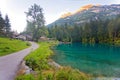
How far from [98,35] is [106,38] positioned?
7.99 meters

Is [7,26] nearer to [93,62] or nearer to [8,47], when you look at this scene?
[8,47]

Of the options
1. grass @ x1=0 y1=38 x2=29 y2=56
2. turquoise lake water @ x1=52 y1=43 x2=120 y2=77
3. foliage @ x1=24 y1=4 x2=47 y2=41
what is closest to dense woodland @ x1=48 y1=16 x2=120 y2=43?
foliage @ x1=24 y1=4 x2=47 y2=41

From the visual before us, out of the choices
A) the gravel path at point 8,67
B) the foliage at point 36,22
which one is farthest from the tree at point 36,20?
the gravel path at point 8,67

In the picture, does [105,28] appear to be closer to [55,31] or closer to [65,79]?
[55,31]

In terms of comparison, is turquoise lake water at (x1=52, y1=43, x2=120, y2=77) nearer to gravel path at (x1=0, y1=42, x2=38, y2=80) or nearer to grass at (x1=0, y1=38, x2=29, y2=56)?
grass at (x1=0, y1=38, x2=29, y2=56)

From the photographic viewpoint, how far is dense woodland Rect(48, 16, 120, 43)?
128 m

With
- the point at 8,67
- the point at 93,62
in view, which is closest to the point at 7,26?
the point at 93,62

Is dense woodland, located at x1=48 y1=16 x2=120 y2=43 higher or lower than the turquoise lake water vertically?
higher

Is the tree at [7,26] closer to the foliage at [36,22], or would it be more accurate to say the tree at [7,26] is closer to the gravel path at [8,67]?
the foliage at [36,22]

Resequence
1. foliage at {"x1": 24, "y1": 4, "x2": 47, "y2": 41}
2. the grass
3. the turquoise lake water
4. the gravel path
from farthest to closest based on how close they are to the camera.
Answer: foliage at {"x1": 24, "y1": 4, "x2": 47, "y2": 41} → the grass → the turquoise lake water → the gravel path

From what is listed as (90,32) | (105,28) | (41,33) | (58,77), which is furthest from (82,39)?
(58,77)

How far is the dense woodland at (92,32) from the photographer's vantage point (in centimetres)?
12838

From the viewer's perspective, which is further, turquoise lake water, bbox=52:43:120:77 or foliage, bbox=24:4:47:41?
foliage, bbox=24:4:47:41

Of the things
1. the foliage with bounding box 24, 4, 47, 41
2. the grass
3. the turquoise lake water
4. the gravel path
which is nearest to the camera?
the gravel path
